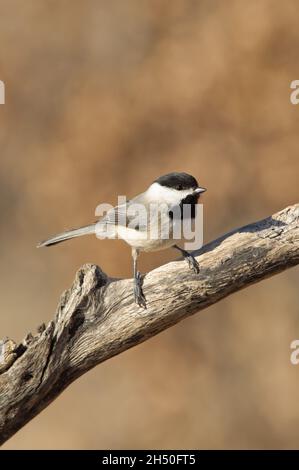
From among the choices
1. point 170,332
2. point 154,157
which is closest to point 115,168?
point 154,157

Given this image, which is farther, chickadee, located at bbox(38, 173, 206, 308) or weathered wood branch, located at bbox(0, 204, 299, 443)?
chickadee, located at bbox(38, 173, 206, 308)

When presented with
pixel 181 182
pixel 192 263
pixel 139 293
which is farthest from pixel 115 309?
pixel 181 182

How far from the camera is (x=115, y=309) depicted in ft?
8.00

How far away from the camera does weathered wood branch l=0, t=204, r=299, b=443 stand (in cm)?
230

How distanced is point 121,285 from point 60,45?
287cm

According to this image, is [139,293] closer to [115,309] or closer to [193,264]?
[115,309]

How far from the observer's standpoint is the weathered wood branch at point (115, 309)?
2.30m

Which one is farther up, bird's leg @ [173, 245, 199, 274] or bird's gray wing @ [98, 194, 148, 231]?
bird's gray wing @ [98, 194, 148, 231]

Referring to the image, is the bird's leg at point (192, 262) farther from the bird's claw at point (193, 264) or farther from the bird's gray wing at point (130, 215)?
the bird's gray wing at point (130, 215)

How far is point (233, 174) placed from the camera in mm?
4805

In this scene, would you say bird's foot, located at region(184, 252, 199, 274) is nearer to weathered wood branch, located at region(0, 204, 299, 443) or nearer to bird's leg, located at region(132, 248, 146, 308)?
weathered wood branch, located at region(0, 204, 299, 443)

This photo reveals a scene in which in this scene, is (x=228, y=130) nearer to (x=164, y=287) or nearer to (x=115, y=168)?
(x=115, y=168)

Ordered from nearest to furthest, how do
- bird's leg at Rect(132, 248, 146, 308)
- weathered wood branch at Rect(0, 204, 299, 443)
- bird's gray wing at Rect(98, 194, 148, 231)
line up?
weathered wood branch at Rect(0, 204, 299, 443) → bird's leg at Rect(132, 248, 146, 308) → bird's gray wing at Rect(98, 194, 148, 231)

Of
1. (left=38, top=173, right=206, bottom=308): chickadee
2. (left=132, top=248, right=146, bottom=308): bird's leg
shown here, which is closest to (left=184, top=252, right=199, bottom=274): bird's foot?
(left=38, top=173, right=206, bottom=308): chickadee
